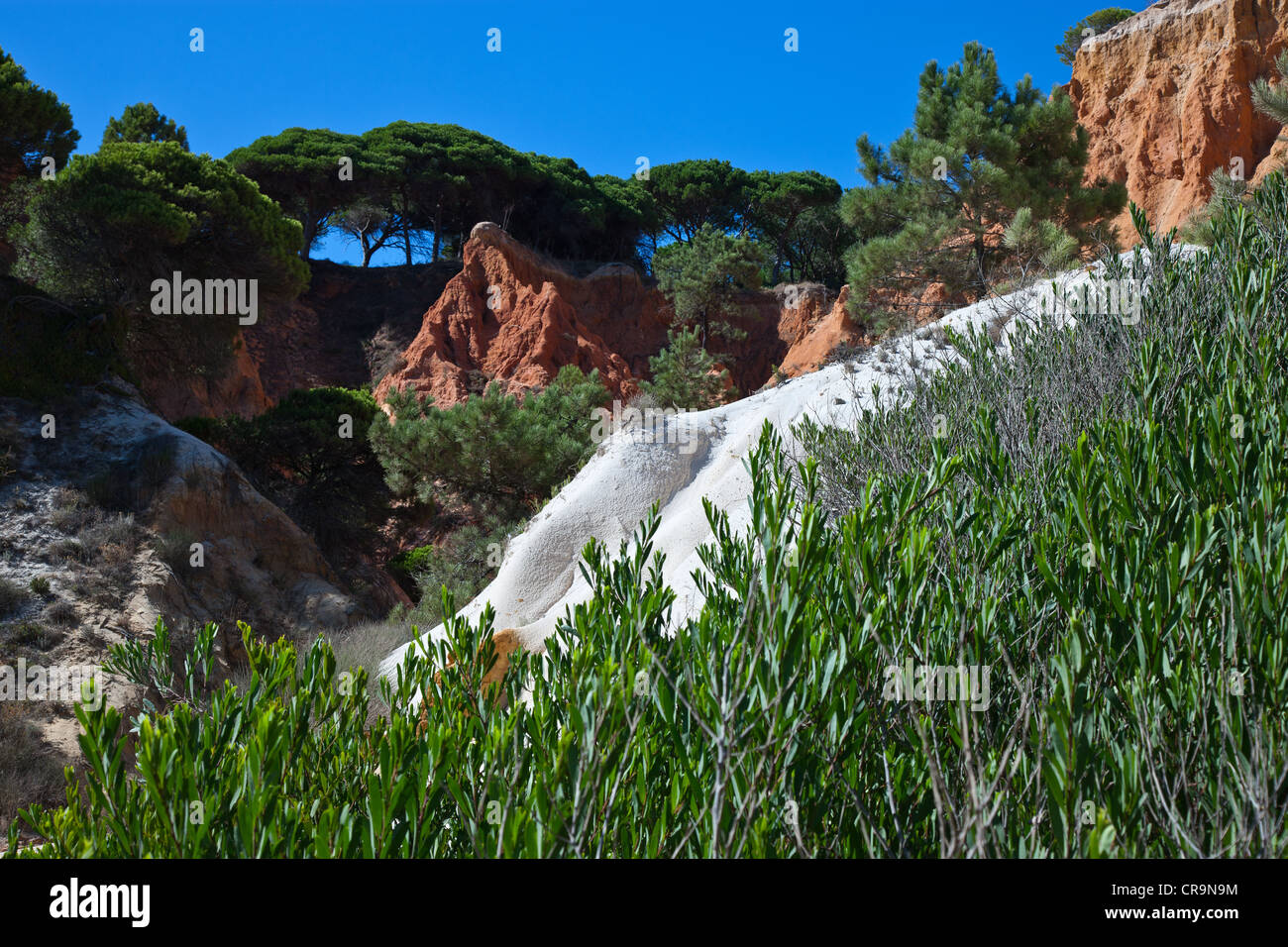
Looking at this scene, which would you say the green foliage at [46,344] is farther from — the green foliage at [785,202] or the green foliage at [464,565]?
the green foliage at [785,202]

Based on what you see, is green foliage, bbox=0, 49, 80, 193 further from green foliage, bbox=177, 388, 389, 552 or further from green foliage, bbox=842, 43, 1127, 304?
green foliage, bbox=842, 43, 1127, 304

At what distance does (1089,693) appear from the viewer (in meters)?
2.16

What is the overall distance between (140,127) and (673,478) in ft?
74.7

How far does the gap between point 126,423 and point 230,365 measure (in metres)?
4.24

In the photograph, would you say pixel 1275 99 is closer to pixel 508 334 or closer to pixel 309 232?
pixel 508 334

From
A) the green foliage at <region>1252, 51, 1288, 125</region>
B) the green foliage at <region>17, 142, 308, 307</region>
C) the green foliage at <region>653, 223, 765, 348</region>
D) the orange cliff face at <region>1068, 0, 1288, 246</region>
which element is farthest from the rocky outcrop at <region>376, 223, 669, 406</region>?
the green foliage at <region>1252, 51, 1288, 125</region>

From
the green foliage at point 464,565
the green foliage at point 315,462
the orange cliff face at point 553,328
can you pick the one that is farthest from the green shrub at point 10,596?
the orange cliff face at point 553,328

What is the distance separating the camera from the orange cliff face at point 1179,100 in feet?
63.7

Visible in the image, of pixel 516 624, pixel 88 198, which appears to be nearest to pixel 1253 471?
pixel 516 624

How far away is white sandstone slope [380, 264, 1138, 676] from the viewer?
9602 millimetres

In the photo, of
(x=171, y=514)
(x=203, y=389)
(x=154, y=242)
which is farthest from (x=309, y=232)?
(x=171, y=514)

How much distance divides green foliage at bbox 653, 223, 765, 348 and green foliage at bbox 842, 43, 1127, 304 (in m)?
10.9
